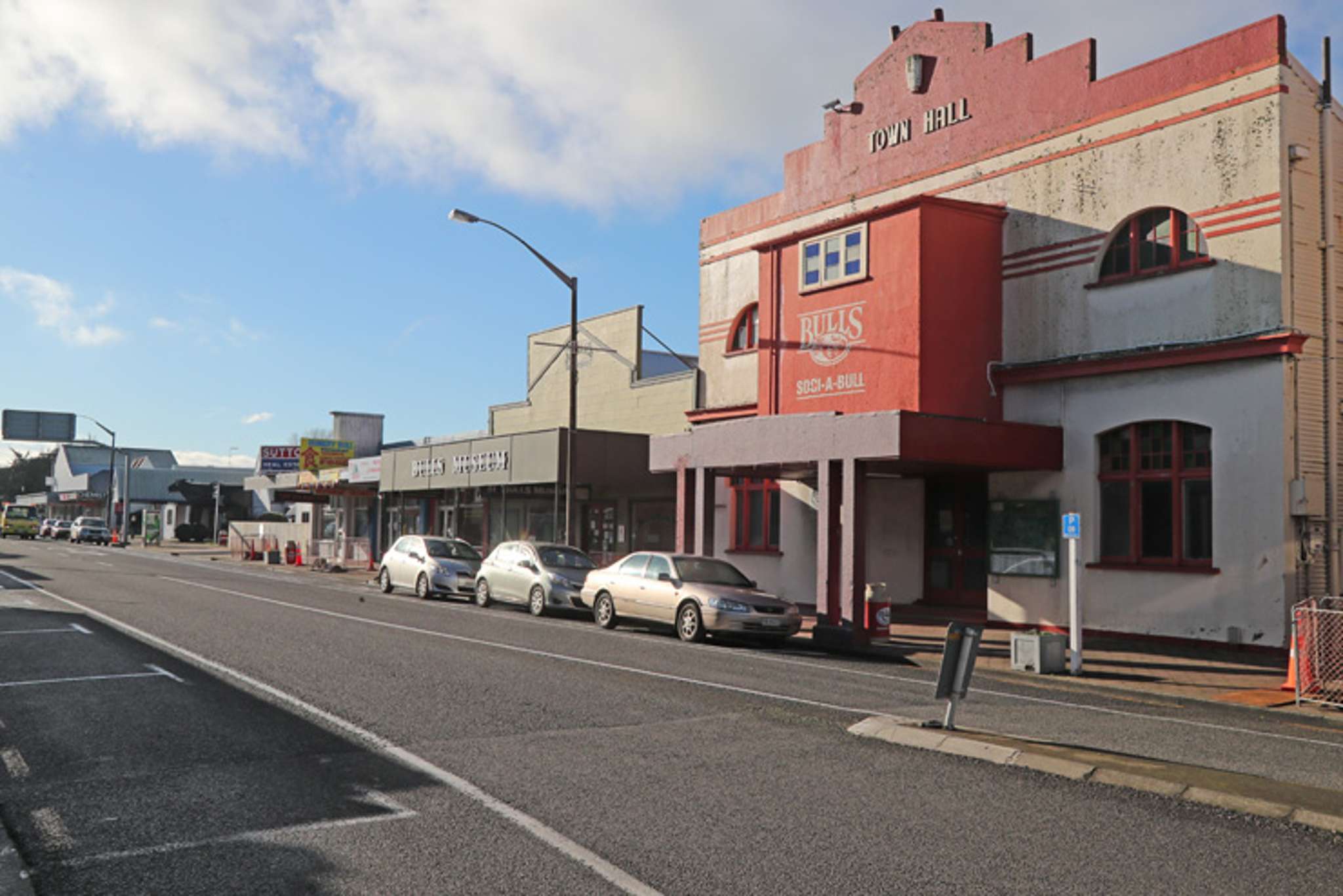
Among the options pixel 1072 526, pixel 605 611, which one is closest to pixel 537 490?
pixel 605 611

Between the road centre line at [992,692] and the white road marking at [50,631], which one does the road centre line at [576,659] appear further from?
the white road marking at [50,631]

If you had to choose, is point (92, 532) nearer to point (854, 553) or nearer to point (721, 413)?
point (721, 413)

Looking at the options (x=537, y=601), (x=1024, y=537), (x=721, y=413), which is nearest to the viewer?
(x=1024, y=537)

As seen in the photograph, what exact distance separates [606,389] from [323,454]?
66.3 feet

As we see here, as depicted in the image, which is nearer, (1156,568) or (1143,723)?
(1143,723)

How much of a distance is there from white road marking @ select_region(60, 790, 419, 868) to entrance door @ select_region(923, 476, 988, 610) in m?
16.3

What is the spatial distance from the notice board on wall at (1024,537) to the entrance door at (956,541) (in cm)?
96

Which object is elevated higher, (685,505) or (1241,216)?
(1241,216)

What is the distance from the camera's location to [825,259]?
22.2 m

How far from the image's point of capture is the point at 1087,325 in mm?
19297

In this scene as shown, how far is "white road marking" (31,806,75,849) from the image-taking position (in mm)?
5988

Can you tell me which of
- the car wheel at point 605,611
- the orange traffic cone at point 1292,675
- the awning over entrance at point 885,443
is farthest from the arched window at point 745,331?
the orange traffic cone at point 1292,675

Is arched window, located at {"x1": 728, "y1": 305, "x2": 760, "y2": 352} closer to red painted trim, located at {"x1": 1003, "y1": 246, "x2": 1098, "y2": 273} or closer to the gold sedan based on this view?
red painted trim, located at {"x1": 1003, "y1": 246, "x2": 1098, "y2": 273}

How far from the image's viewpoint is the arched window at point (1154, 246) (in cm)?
1794
